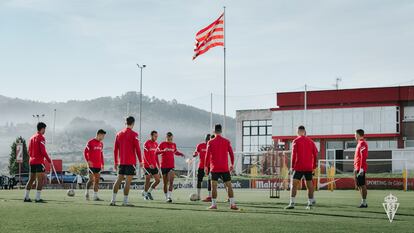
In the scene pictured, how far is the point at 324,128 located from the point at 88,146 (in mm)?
50848

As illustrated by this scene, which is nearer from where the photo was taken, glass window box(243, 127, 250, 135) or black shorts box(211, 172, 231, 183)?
black shorts box(211, 172, 231, 183)

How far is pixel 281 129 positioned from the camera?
7244 cm

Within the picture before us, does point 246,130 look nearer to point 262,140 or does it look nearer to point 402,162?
point 262,140

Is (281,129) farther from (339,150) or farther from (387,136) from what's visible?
(387,136)

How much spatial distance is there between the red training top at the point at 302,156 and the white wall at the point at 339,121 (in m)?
52.0

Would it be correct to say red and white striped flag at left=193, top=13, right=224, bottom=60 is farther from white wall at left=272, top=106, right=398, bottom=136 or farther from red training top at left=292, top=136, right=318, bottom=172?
white wall at left=272, top=106, right=398, bottom=136

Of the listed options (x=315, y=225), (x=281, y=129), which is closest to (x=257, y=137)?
(x=281, y=129)

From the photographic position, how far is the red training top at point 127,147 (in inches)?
691

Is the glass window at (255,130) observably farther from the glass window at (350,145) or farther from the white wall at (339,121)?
the glass window at (350,145)

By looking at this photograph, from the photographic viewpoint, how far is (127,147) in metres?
17.6

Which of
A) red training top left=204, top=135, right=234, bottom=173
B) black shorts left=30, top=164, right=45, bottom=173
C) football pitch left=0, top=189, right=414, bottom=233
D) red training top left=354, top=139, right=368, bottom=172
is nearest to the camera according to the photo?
football pitch left=0, top=189, right=414, bottom=233

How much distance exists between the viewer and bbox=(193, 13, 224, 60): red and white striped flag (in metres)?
32.1

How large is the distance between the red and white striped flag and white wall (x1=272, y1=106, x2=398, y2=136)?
127 feet

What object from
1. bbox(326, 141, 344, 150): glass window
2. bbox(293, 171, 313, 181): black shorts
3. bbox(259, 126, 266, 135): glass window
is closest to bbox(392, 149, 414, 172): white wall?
bbox(326, 141, 344, 150): glass window
